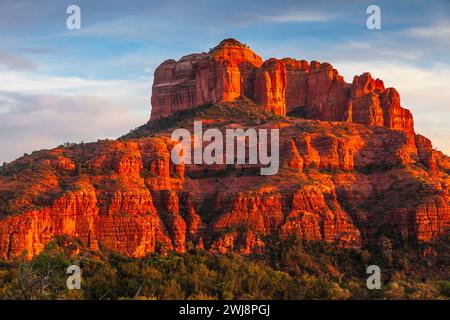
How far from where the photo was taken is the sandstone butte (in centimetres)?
8838

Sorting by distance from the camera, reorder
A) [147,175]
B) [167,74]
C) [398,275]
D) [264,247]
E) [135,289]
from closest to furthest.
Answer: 1. [135,289]
2. [398,275]
3. [264,247]
4. [147,175]
5. [167,74]

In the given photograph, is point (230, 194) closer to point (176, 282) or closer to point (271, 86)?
point (271, 86)

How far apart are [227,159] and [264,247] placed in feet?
51.2

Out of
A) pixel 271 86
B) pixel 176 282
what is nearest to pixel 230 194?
pixel 271 86

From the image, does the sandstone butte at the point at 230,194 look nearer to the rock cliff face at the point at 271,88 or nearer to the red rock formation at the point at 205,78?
the red rock formation at the point at 205,78

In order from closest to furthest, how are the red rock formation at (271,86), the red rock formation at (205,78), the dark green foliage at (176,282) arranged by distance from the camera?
the dark green foliage at (176,282) → the red rock formation at (205,78) → the red rock formation at (271,86)

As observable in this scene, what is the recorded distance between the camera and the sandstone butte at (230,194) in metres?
88.4

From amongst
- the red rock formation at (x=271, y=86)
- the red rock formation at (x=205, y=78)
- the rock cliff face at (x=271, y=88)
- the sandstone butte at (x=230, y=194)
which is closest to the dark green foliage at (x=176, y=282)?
the sandstone butte at (x=230, y=194)

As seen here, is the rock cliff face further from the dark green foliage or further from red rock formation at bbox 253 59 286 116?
the dark green foliage

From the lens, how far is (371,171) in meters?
106

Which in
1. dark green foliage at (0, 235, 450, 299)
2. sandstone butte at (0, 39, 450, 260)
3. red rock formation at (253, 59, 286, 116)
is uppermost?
red rock formation at (253, 59, 286, 116)

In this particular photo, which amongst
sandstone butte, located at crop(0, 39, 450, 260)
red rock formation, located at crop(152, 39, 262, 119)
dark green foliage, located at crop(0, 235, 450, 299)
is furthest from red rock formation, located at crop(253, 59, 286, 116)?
A: dark green foliage, located at crop(0, 235, 450, 299)
